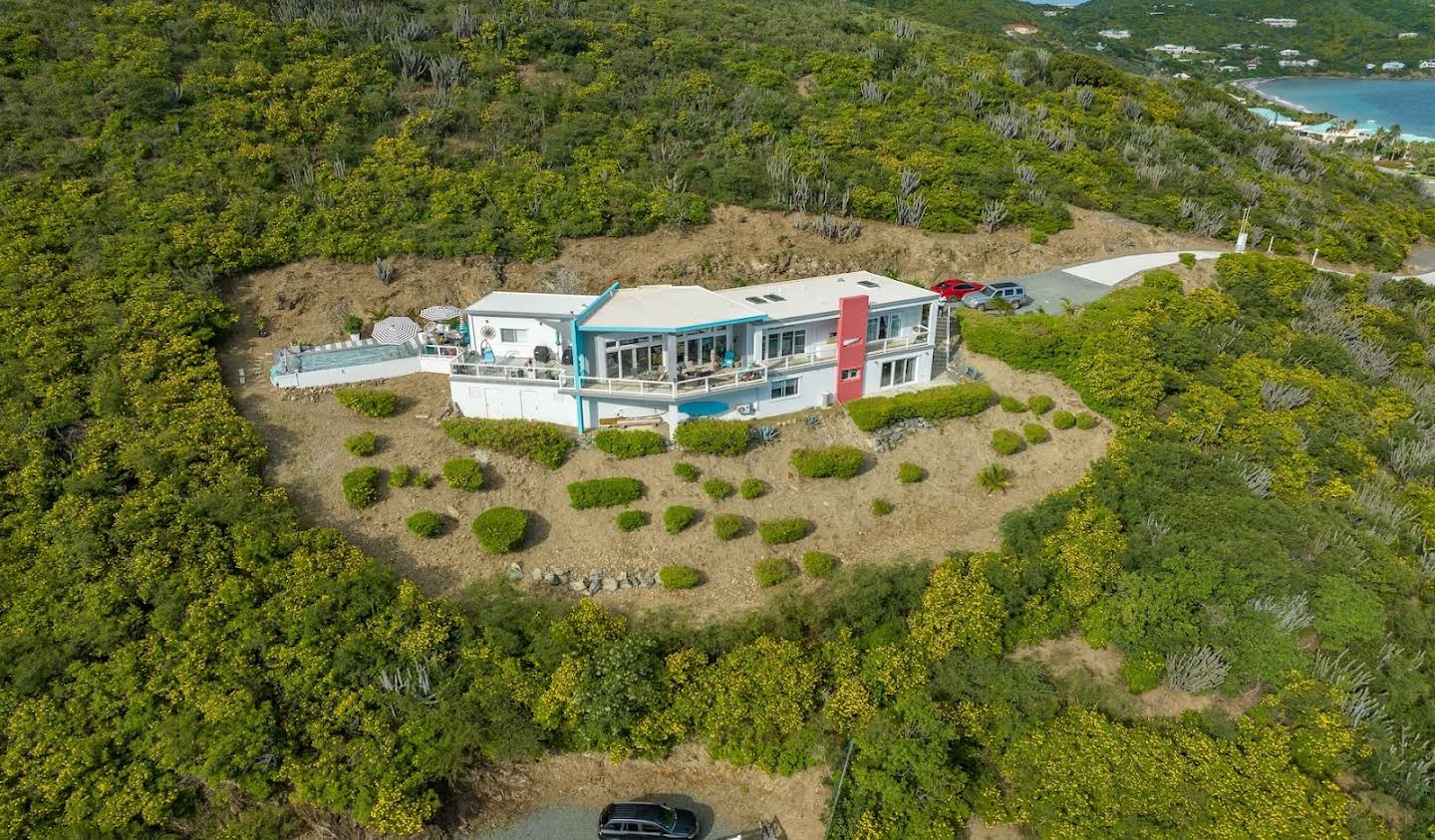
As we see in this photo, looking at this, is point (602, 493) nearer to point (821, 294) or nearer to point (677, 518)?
point (677, 518)

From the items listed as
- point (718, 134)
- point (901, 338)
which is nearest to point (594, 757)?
point (901, 338)

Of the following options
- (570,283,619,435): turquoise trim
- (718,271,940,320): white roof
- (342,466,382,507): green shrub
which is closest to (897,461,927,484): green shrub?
(718,271,940,320): white roof

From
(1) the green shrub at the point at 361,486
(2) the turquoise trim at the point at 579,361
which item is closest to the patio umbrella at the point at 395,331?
(1) the green shrub at the point at 361,486

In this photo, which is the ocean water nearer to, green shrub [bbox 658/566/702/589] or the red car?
the red car

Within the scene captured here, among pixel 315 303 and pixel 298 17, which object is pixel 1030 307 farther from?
pixel 298 17

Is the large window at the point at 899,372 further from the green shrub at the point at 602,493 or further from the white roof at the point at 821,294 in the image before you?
the green shrub at the point at 602,493

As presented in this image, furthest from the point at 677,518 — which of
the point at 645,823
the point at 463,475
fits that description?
the point at 645,823
